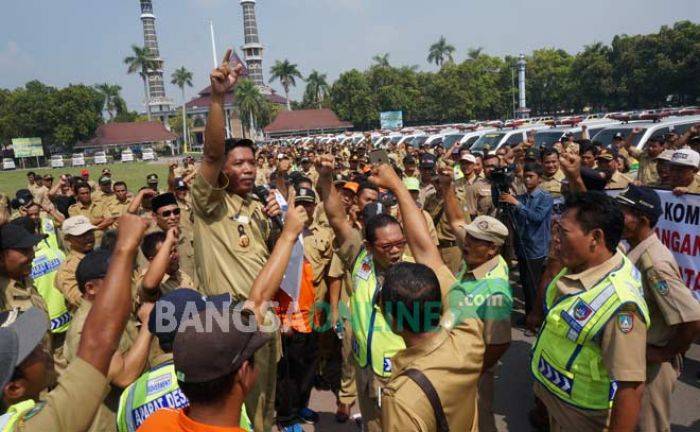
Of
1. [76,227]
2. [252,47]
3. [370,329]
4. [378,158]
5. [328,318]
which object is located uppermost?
[252,47]

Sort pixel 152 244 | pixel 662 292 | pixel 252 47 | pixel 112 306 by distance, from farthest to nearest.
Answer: pixel 252 47 < pixel 152 244 < pixel 662 292 < pixel 112 306

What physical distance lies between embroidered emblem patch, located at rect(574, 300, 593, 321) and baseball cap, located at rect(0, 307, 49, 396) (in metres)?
2.12

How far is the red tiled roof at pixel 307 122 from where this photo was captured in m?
64.2

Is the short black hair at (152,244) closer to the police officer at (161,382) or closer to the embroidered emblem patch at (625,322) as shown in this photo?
the police officer at (161,382)

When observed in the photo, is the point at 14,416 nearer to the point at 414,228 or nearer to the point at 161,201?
Answer: the point at 414,228

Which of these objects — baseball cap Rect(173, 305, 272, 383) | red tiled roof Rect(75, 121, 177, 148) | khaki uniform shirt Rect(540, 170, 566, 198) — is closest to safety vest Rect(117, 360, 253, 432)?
baseball cap Rect(173, 305, 272, 383)

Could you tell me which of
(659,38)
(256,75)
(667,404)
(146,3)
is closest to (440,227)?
(667,404)

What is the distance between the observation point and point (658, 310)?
274cm

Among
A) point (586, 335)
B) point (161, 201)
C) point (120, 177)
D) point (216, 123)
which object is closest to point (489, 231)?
point (586, 335)

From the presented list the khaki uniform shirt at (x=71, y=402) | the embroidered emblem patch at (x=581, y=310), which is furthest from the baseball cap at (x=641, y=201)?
the khaki uniform shirt at (x=71, y=402)

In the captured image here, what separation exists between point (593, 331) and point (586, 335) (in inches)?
1.5

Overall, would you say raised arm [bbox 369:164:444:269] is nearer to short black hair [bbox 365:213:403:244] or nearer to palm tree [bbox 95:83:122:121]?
short black hair [bbox 365:213:403:244]

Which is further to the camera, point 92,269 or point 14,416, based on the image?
point 92,269

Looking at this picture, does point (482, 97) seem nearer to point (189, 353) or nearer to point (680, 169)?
point (680, 169)
